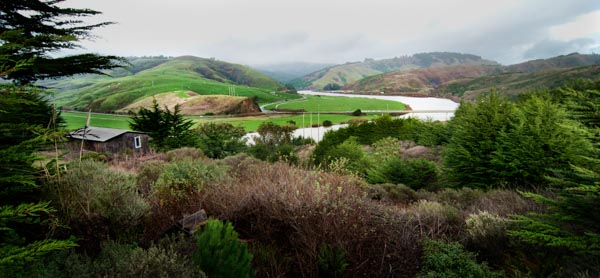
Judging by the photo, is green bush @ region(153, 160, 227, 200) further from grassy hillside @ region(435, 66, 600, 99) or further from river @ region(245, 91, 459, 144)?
grassy hillside @ region(435, 66, 600, 99)

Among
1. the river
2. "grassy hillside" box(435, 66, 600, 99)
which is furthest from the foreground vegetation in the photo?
"grassy hillside" box(435, 66, 600, 99)

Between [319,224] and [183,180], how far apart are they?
10.8 ft

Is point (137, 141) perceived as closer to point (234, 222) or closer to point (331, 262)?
point (234, 222)

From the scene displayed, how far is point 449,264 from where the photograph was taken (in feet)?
11.5

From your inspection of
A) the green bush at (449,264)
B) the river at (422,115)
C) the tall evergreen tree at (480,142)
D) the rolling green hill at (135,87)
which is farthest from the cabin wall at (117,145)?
the green bush at (449,264)

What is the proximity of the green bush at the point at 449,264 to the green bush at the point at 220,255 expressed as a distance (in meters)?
2.18

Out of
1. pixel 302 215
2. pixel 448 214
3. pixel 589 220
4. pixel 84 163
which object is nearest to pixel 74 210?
pixel 84 163

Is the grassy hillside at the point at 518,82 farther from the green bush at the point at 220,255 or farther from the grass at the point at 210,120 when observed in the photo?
the green bush at the point at 220,255

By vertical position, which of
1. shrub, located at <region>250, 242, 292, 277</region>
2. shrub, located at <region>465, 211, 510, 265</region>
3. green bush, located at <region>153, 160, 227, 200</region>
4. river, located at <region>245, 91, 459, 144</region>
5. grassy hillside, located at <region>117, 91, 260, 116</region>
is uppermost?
grassy hillside, located at <region>117, 91, 260, 116</region>

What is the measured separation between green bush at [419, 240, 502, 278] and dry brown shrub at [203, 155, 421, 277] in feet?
0.49

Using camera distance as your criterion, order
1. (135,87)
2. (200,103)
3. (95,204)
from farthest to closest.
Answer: (135,87), (200,103), (95,204)

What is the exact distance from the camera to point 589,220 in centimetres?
343

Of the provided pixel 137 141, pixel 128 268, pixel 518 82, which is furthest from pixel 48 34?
pixel 518 82

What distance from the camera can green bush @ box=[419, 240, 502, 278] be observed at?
11.0 feet
